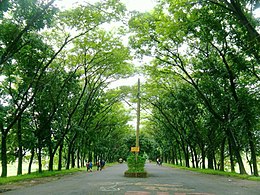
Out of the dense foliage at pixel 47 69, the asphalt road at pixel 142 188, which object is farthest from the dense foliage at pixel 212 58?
the asphalt road at pixel 142 188

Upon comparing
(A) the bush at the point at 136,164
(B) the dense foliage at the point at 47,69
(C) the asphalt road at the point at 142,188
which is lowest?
(C) the asphalt road at the point at 142,188

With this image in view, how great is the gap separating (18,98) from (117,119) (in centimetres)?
2692

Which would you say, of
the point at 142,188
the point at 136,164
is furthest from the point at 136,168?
the point at 142,188

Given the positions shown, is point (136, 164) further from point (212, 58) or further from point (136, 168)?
point (212, 58)

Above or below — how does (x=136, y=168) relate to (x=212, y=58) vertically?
below

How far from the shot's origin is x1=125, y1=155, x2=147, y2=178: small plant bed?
808 inches

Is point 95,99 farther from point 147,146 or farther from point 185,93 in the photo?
point 147,146

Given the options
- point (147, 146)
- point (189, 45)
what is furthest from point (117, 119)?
point (189, 45)

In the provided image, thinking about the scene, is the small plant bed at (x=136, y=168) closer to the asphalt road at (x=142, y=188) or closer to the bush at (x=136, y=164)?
the bush at (x=136, y=164)

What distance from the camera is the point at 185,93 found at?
28.7 metres

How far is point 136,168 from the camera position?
21.3 meters

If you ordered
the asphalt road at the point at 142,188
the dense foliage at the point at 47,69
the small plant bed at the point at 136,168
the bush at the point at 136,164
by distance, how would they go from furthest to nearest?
the bush at the point at 136,164 → the small plant bed at the point at 136,168 → the dense foliage at the point at 47,69 → the asphalt road at the point at 142,188

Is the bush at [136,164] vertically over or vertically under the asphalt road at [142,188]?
over

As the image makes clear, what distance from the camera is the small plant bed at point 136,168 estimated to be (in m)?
20.5
